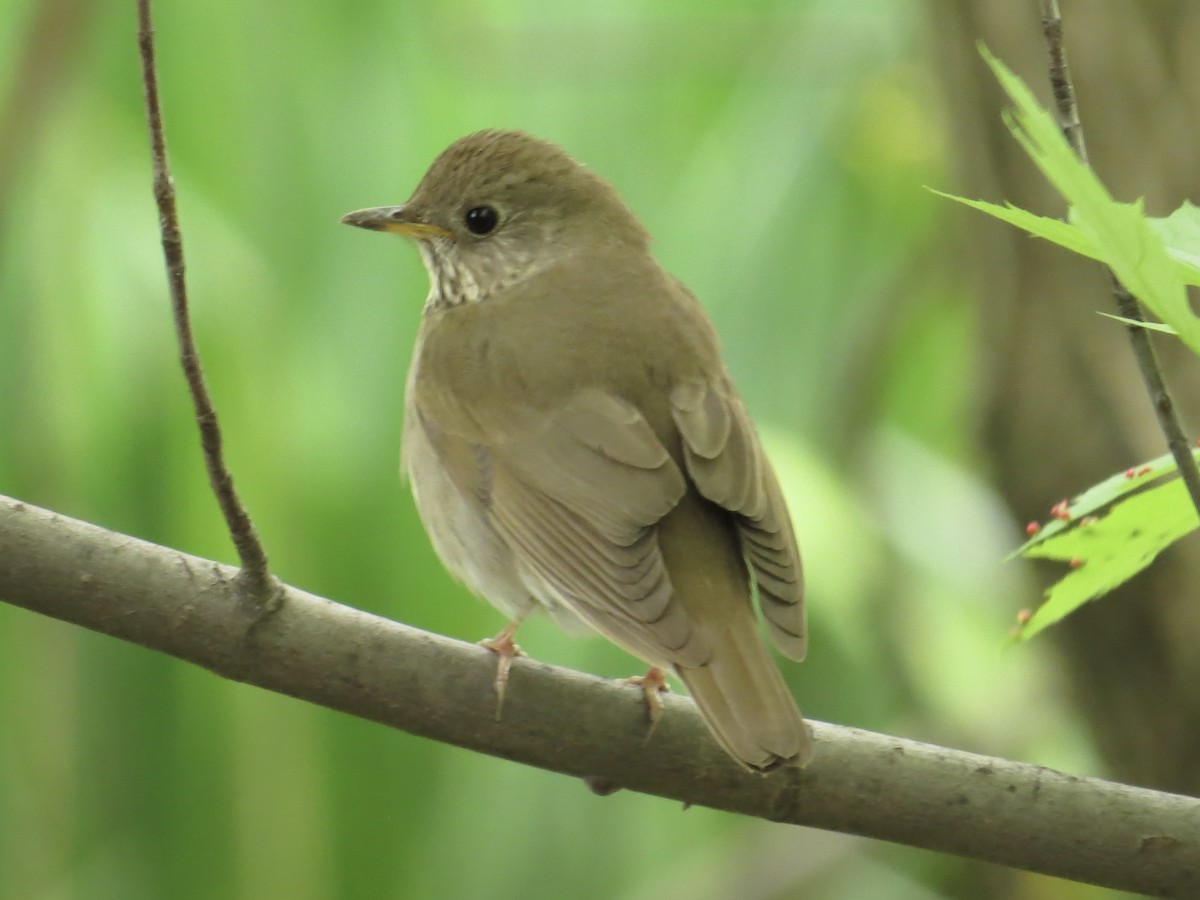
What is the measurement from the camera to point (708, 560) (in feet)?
9.87

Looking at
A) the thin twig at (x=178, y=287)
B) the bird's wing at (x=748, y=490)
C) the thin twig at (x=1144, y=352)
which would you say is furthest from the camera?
the bird's wing at (x=748, y=490)

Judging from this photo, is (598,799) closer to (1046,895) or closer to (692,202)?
(1046,895)

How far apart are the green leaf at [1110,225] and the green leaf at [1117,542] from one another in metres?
0.49

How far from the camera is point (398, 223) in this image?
386cm

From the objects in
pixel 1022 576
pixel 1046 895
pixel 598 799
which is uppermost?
pixel 1022 576

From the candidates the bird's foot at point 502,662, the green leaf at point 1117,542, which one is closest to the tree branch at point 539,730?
the bird's foot at point 502,662

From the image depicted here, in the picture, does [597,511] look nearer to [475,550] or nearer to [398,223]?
[475,550]

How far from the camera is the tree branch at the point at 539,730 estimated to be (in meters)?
2.29

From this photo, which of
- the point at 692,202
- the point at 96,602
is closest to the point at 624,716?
the point at 96,602

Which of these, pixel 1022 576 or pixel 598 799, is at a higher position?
pixel 1022 576

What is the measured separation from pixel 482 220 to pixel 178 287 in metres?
1.87

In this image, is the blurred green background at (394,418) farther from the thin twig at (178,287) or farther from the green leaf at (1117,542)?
the thin twig at (178,287)

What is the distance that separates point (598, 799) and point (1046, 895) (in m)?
1.44

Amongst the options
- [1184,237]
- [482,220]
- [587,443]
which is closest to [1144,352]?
[1184,237]
